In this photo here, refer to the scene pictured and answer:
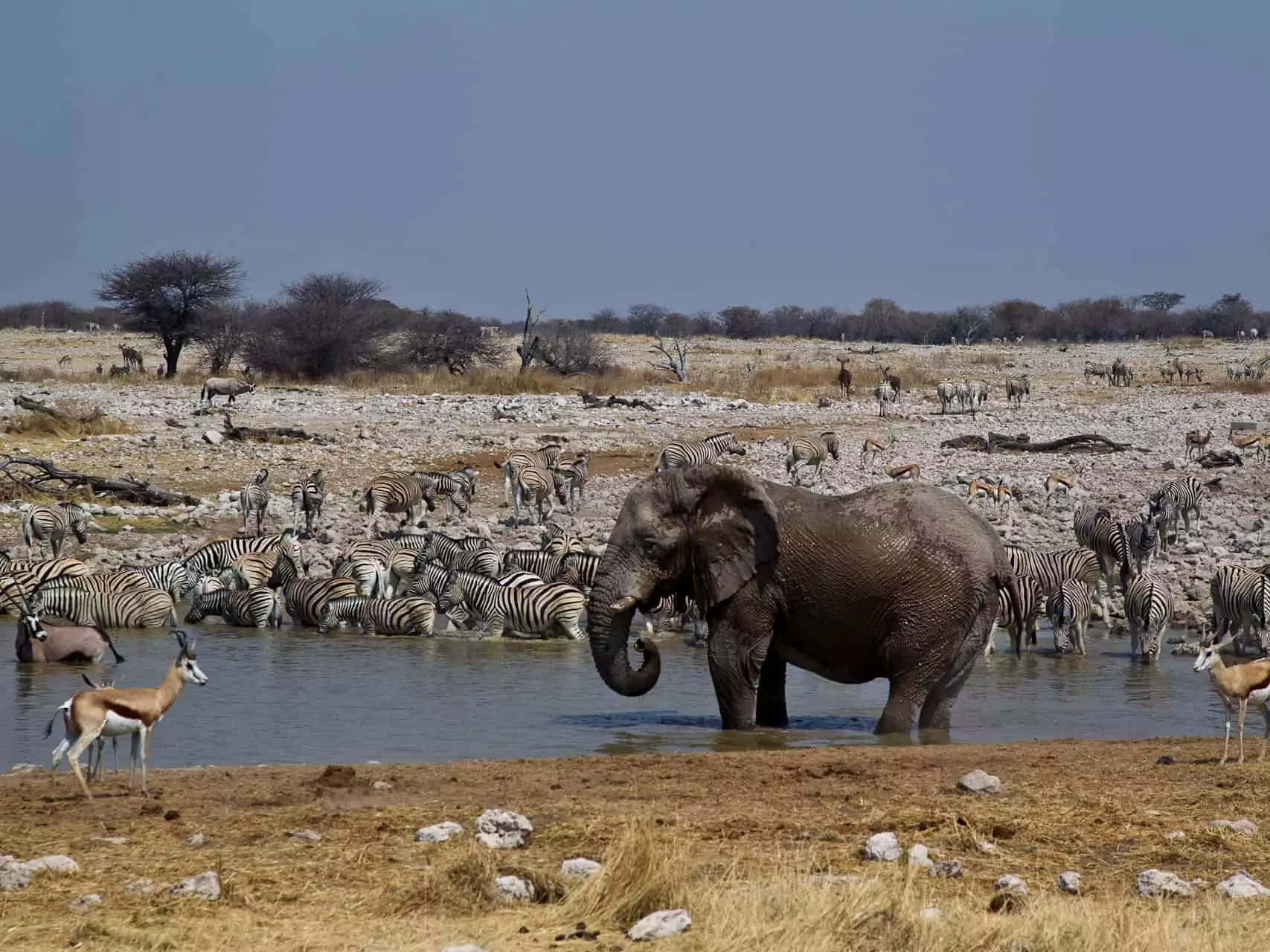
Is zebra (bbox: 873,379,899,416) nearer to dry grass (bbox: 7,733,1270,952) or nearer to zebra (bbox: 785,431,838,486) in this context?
zebra (bbox: 785,431,838,486)

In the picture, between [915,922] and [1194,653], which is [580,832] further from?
[1194,653]

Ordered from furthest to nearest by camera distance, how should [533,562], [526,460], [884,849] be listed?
[526,460]
[533,562]
[884,849]

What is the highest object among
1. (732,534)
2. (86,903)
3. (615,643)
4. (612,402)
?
(612,402)

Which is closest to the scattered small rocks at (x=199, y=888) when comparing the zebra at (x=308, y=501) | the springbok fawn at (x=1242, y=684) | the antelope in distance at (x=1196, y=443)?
the springbok fawn at (x=1242, y=684)

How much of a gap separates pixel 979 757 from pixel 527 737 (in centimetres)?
332

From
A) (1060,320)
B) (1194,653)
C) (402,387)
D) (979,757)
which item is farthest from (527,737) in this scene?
(1060,320)

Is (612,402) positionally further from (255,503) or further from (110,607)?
(110,607)

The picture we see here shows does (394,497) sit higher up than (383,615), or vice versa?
(394,497)

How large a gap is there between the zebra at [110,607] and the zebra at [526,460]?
7.64 metres

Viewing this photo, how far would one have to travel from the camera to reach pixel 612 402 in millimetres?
37719

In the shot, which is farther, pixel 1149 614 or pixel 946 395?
pixel 946 395

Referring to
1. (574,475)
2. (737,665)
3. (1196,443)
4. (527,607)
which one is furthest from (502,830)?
(1196,443)

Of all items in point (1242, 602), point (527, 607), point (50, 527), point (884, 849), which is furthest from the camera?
point (50, 527)

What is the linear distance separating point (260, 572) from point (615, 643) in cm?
935
